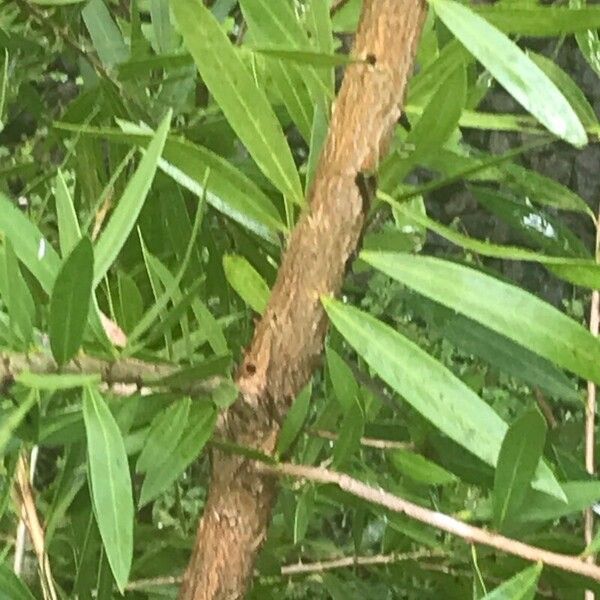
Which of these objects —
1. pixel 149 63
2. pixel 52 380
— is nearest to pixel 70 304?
pixel 52 380

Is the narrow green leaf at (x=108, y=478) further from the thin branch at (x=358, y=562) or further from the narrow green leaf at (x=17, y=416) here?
the thin branch at (x=358, y=562)

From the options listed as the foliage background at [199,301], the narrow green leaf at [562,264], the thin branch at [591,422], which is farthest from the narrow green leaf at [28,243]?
the thin branch at [591,422]

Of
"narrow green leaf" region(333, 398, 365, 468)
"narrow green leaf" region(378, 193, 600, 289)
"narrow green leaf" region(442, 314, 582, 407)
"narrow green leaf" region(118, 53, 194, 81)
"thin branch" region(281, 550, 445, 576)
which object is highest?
"narrow green leaf" region(118, 53, 194, 81)

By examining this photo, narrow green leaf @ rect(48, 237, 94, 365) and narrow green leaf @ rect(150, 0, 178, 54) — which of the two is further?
narrow green leaf @ rect(150, 0, 178, 54)

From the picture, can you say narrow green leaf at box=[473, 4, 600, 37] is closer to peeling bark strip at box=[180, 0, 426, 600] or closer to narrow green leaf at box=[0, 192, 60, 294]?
peeling bark strip at box=[180, 0, 426, 600]

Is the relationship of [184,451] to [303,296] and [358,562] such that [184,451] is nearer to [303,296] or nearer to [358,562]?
[303,296]

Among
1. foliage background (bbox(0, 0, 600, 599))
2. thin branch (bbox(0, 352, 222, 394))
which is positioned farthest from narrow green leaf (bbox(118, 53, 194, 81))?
thin branch (bbox(0, 352, 222, 394))

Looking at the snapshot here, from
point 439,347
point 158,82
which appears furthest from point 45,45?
point 439,347
